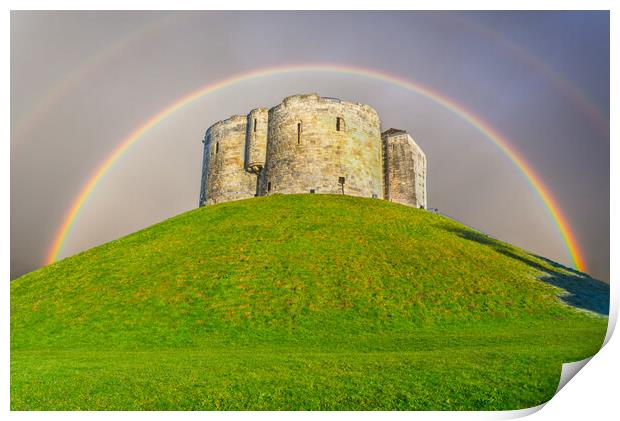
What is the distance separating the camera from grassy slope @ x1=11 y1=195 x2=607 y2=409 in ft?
43.9

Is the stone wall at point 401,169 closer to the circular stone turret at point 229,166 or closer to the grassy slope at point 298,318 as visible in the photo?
the circular stone turret at point 229,166

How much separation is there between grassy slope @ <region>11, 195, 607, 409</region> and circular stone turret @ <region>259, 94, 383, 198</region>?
7.82m

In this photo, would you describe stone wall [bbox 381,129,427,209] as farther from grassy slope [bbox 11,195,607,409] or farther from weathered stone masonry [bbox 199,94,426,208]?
grassy slope [bbox 11,195,607,409]

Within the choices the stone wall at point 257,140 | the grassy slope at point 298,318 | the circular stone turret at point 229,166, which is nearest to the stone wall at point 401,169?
Result: the stone wall at point 257,140

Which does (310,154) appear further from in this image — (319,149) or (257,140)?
(257,140)

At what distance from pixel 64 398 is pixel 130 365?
376 cm

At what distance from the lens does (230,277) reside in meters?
28.4

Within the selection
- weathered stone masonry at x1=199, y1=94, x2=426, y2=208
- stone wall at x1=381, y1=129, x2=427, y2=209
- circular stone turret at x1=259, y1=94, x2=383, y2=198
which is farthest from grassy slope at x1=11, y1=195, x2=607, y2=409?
stone wall at x1=381, y1=129, x2=427, y2=209

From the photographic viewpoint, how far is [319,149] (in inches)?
2036

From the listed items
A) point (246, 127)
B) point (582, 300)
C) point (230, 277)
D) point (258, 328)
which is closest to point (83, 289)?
point (230, 277)

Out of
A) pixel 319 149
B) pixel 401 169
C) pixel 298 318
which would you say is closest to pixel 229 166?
pixel 319 149

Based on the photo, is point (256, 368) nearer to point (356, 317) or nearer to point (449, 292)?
point (356, 317)

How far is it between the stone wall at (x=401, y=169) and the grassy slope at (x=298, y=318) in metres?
17.8

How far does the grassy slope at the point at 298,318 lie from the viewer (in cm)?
1339
